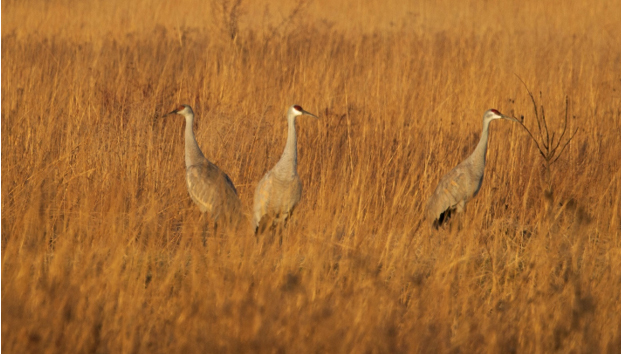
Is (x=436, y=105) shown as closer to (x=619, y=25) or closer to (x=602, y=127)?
(x=602, y=127)

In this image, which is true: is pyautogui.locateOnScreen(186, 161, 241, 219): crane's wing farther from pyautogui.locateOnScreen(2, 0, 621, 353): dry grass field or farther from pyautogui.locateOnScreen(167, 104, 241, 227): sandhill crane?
pyautogui.locateOnScreen(2, 0, 621, 353): dry grass field

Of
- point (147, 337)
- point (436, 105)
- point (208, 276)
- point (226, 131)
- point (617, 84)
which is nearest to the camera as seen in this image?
point (147, 337)

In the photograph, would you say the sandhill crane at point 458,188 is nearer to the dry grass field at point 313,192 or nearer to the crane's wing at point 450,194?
the crane's wing at point 450,194

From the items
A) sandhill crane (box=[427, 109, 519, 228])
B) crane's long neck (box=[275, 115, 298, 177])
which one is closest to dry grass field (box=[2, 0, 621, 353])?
sandhill crane (box=[427, 109, 519, 228])

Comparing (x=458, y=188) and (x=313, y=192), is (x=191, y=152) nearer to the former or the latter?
(x=313, y=192)

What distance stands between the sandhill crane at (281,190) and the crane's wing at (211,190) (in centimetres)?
15

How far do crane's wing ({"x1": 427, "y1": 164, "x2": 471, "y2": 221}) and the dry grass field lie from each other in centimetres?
13

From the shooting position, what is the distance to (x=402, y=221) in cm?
447

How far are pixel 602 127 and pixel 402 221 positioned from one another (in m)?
Answer: 2.15

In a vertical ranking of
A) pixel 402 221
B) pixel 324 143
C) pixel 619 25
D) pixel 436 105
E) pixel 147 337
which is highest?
pixel 619 25

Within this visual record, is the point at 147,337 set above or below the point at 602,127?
below

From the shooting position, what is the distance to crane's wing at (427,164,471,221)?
15.4 feet

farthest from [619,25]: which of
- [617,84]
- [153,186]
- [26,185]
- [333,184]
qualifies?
[26,185]

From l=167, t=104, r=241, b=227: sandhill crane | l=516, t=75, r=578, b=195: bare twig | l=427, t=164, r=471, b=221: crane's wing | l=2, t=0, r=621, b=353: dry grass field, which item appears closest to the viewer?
l=2, t=0, r=621, b=353: dry grass field
